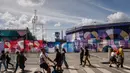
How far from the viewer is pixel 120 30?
90.4 meters

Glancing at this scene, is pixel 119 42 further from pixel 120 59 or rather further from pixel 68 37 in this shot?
pixel 68 37

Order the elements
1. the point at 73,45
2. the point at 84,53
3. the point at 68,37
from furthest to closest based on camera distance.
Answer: the point at 68,37 < the point at 73,45 < the point at 84,53

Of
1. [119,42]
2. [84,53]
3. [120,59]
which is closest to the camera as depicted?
[120,59]

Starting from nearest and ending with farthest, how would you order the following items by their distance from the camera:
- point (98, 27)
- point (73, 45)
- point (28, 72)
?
point (28, 72), point (73, 45), point (98, 27)

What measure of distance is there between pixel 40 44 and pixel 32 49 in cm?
187

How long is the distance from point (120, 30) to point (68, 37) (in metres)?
36.0

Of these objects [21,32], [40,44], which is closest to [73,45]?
[40,44]

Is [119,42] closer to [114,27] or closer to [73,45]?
[73,45]

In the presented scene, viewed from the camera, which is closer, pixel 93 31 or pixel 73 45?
pixel 73 45

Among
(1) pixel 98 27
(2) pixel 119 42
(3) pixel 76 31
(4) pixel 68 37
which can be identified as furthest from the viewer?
(4) pixel 68 37

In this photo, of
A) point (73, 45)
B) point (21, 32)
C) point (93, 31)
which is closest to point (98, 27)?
point (93, 31)

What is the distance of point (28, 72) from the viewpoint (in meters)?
19.7

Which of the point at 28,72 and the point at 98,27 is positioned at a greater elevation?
the point at 98,27

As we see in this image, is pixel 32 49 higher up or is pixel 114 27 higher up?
pixel 114 27
